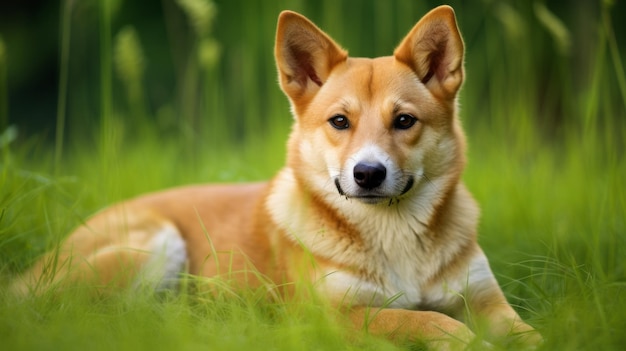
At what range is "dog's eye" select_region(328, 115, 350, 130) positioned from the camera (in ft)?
10.8

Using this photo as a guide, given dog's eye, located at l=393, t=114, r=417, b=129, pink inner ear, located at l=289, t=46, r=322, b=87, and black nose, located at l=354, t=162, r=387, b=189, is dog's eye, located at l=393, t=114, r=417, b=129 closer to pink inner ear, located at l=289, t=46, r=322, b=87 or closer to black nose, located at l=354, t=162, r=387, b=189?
black nose, located at l=354, t=162, r=387, b=189

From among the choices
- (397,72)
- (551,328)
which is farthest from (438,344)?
(397,72)

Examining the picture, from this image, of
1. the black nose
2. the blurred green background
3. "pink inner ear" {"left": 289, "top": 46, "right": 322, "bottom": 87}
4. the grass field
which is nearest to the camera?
the grass field

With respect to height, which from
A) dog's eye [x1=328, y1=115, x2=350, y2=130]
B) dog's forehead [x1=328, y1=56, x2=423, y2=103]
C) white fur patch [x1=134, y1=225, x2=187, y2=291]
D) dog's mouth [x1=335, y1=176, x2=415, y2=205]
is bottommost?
white fur patch [x1=134, y1=225, x2=187, y2=291]

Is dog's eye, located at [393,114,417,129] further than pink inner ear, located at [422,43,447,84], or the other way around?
pink inner ear, located at [422,43,447,84]

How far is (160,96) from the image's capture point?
9.76 meters

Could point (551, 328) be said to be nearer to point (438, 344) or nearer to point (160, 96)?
point (438, 344)

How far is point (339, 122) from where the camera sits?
130 inches

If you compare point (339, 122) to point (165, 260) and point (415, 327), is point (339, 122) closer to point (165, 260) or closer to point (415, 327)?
point (415, 327)

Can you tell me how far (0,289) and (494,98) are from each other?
3.93m

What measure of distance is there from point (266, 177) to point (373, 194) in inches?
100

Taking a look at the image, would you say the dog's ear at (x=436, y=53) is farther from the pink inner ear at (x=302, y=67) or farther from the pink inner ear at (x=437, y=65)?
the pink inner ear at (x=302, y=67)

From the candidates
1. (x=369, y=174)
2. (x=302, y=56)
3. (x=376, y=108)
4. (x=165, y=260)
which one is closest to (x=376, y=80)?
(x=376, y=108)

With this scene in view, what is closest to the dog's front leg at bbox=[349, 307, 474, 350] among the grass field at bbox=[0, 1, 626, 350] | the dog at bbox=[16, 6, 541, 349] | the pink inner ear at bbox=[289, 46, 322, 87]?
the dog at bbox=[16, 6, 541, 349]
